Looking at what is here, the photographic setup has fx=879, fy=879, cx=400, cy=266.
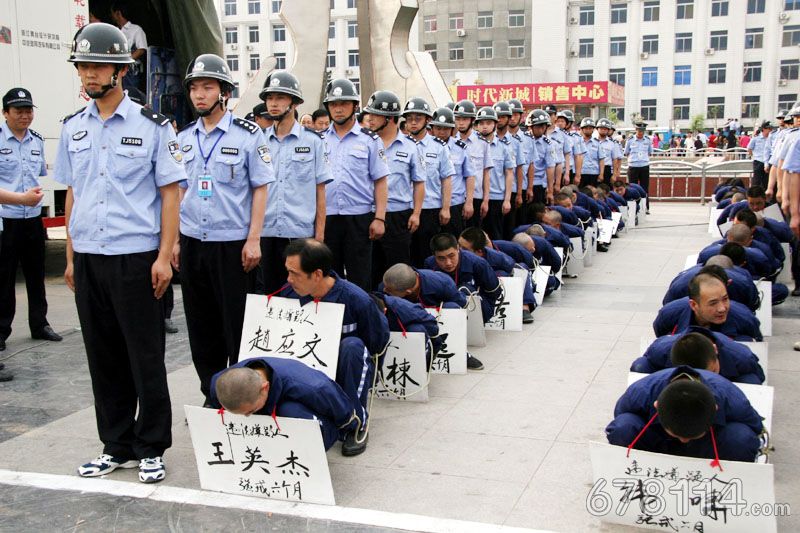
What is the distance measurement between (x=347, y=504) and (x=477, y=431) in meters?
1.19

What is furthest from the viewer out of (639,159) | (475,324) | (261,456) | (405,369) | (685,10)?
(685,10)

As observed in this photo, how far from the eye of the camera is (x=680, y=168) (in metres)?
22.5

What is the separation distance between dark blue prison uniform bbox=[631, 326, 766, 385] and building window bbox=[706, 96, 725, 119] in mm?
49890

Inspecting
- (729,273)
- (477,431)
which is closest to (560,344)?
(729,273)

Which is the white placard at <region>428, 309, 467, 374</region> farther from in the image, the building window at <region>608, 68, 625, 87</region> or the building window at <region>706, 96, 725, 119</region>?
the building window at <region>608, 68, 625, 87</region>

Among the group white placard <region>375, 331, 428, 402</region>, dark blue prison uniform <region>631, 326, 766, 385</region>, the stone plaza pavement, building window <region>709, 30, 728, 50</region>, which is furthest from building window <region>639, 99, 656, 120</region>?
dark blue prison uniform <region>631, 326, 766, 385</region>

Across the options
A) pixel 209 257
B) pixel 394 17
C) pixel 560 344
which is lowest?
pixel 560 344

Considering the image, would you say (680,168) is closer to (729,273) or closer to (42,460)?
(729,273)

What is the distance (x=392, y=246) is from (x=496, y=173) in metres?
3.16

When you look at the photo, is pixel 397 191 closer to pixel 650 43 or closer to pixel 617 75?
pixel 650 43

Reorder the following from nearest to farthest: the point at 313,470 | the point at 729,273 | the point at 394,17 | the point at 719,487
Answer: the point at 719,487, the point at 313,470, the point at 729,273, the point at 394,17

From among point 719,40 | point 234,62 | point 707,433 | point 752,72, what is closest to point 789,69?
point 752,72

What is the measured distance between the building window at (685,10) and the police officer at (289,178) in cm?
5012

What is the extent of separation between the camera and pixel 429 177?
8.04 m
